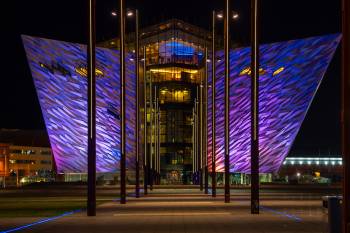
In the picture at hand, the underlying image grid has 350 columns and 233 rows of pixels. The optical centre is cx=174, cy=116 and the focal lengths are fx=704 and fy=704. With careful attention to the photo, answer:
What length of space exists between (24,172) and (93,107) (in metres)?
126

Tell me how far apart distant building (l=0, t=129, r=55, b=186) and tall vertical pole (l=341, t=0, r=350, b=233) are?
126033 millimetres

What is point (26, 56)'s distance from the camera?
60938 mm

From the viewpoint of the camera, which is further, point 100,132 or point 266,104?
point 100,132

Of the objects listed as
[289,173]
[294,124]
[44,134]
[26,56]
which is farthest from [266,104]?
[44,134]

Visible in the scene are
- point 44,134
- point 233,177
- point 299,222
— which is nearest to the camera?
point 299,222

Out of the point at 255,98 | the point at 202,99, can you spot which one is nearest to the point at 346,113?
the point at 255,98

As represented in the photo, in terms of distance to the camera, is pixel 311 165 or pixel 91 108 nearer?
pixel 91 108

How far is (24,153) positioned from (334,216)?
139 meters

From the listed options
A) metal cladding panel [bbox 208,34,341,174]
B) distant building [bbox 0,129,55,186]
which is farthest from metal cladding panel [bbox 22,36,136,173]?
distant building [bbox 0,129,55,186]

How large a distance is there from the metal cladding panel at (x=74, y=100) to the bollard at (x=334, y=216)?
53.5 meters

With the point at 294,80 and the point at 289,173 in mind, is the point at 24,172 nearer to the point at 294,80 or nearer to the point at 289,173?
the point at 289,173

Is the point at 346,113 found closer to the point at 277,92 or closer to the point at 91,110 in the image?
the point at 91,110

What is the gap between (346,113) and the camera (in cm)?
775

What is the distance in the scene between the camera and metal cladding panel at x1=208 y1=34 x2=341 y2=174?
199 ft
